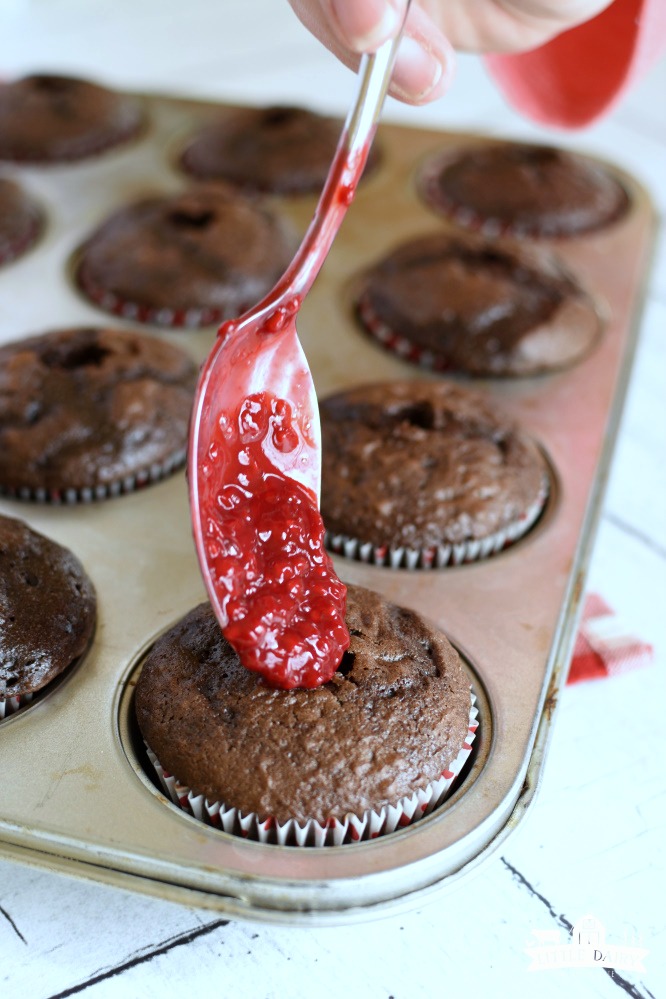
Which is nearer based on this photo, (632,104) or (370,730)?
(370,730)

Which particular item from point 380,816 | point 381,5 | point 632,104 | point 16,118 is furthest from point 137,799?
point 632,104

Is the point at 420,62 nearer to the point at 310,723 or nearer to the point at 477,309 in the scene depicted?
the point at 477,309

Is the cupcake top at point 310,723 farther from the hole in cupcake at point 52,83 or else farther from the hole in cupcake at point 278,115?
the hole in cupcake at point 52,83

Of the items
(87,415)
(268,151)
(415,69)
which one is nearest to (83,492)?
(87,415)

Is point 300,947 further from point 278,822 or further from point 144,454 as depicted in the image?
point 144,454

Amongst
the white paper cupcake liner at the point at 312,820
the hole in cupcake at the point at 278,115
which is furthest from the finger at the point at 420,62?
the hole in cupcake at the point at 278,115
